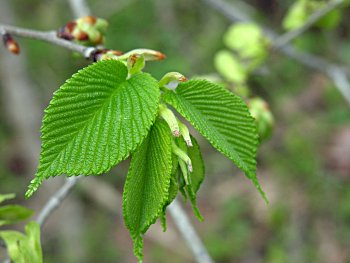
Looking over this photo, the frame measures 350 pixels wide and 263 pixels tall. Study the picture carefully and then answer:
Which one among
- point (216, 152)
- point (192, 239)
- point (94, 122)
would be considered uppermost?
point (94, 122)

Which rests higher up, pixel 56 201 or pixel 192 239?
pixel 56 201

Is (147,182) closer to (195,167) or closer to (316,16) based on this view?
(195,167)

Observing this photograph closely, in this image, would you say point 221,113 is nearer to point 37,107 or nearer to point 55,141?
point 55,141

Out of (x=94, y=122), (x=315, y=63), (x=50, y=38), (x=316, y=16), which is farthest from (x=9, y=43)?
(x=315, y=63)

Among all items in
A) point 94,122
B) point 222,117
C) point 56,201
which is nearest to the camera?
point 94,122

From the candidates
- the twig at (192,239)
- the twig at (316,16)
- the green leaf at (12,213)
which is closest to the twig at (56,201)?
the green leaf at (12,213)

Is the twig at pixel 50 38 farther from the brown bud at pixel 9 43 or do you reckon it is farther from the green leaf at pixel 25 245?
the green leaf at pixel 25 245

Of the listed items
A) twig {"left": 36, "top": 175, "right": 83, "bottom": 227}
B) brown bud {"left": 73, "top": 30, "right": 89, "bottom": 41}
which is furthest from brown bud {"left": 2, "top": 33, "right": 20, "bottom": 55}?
twig {"left": 36, "top": 175, "right": 83, "bottom": 227}

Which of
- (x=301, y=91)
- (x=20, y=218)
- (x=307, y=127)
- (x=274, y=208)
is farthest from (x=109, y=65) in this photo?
(x=301, y=91)
